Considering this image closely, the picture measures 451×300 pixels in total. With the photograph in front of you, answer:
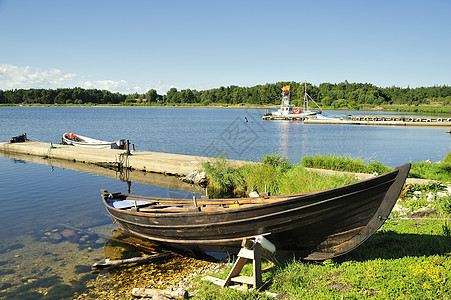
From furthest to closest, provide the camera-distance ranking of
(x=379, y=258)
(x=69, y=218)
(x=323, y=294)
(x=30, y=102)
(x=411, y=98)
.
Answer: (x=30, y=102), (x=411, y=98), (x=69, y=218), (x=379, y=258), (x=323, y=294)

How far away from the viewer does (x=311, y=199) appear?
539cm

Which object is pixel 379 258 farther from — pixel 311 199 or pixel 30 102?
pixel 30 102

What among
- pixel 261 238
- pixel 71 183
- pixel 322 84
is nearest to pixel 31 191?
pixel 71 183

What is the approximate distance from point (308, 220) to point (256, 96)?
440 feet

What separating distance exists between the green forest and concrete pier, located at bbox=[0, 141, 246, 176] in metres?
104

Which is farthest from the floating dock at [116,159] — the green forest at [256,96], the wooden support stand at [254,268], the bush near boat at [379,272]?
the green forest at [256,96]

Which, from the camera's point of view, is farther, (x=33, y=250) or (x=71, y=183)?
(x=71, y=183)

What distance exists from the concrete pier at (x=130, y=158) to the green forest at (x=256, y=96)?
104 m

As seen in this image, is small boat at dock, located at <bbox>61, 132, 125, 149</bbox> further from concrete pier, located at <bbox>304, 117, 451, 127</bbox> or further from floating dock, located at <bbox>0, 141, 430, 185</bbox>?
concrete pier, located at <bbox>304, 117, 451, 127</bbox>

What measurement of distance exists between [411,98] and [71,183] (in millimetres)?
127332

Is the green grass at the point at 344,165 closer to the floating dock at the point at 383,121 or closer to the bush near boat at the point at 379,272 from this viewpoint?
the bush near boat at the point at 379,272

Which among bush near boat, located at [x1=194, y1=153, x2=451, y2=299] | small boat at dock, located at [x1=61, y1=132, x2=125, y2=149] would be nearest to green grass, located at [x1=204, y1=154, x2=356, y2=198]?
bush near boat, located at [x1=194, y1=153, x2=451, y2=299]

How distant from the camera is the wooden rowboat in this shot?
535 centimetres

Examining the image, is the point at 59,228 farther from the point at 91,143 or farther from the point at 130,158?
the point at 91,143
